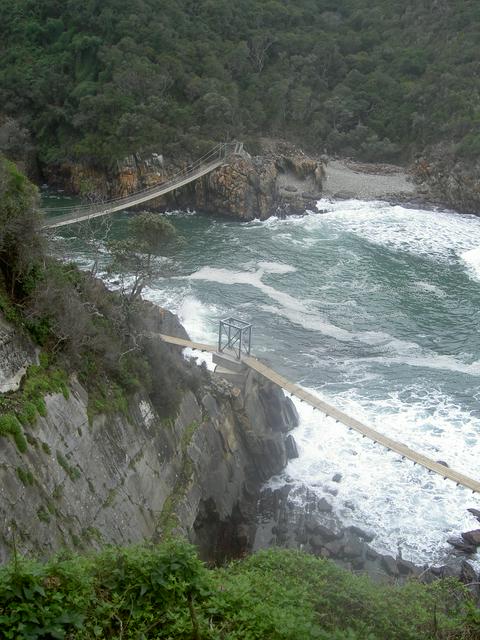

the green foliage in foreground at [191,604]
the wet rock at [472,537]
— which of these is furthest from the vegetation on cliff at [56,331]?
the wet rock at [472,537]

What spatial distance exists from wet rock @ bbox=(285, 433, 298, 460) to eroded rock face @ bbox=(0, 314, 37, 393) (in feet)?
25.7

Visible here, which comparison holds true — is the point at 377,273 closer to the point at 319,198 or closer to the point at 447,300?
the point at 447,300

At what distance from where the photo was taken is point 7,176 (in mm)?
11531

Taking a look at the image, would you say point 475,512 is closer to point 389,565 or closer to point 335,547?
point 389,565

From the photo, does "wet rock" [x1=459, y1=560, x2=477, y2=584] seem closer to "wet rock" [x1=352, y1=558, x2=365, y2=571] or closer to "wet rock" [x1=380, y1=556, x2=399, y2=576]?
"wet rock" [x1=380, y1=556, x2=399, y2=576]

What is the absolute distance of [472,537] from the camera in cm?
1375

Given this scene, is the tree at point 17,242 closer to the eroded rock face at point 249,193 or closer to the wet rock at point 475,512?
the wet rock at point 475,512

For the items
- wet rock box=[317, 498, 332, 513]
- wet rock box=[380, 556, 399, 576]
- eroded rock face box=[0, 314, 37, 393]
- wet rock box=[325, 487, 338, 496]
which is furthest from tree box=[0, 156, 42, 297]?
wet rock box=[380, 556, 399, 576]

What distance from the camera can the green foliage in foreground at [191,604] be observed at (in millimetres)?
5445

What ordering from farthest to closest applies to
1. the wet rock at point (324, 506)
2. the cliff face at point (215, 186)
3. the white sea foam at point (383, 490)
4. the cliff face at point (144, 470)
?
the cliff face at point (215, 186) → the wet rock at point (324, 506) → the white sea foam at point (383, 490) → the cliff face at point (144, 470)

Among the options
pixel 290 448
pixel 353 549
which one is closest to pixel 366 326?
pixel 290 448

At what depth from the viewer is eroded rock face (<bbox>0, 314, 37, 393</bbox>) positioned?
928cm

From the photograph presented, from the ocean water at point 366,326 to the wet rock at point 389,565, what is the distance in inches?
12.8

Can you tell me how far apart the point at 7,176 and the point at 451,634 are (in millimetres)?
9821
